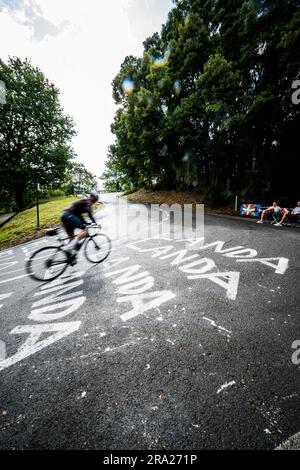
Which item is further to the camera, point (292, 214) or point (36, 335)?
point (292, 214)

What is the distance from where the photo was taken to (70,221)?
539 centimetres

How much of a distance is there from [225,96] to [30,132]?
22973 millimetres

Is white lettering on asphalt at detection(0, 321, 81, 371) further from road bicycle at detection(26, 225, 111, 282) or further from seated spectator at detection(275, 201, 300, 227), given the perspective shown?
seated spectator at detection(275, 201, 300, 227)

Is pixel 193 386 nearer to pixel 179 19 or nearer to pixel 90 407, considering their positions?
pixel 90 407

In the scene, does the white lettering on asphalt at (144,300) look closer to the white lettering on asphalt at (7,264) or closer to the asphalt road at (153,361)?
the asphalt road at (153,361)

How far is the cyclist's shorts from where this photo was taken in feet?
17.5

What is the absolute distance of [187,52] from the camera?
577 inches

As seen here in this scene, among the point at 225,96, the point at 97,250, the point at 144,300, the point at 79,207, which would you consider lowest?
the point at 144,300

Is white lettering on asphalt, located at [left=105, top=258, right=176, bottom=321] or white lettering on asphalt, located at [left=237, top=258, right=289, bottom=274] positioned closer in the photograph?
white lettering on asphalt, located at [left=105, top=258, right=176, bottom=321]

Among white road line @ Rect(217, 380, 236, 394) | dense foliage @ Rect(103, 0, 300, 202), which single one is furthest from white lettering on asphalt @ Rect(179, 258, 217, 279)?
dense foliage @ Rect(103, 0, 300, 202)

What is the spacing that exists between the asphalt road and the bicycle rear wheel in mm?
429

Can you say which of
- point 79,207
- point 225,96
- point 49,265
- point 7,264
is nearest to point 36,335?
point 49,265

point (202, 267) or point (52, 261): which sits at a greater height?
point (52, 261)

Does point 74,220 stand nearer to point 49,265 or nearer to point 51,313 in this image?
point 49,265
